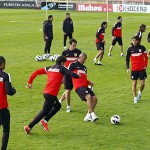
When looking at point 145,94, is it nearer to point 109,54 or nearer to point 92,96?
point 92,96

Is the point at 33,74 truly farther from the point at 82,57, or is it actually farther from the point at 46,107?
the point at 82,57

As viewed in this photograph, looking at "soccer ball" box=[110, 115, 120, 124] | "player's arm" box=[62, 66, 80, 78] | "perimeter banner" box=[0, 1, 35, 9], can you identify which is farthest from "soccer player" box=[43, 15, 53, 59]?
"perimeter banner" box=[0, 1, 35, 9]

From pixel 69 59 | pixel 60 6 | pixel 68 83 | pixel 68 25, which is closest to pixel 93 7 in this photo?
pixel 60 6

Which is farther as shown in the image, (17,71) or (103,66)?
(103,66)

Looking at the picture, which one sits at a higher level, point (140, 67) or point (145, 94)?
point (140, 67)

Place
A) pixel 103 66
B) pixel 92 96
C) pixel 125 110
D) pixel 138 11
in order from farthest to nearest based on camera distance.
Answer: pixel 138 11 → pixel 103 66 → pixel 125 110 → pixel 92 96

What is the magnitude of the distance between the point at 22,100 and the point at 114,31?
40.0ft

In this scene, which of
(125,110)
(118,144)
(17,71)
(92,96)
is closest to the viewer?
(118,144)

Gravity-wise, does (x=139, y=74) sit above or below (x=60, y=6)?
below

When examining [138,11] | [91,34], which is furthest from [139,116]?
[138,11]

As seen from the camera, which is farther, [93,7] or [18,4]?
[18,4]

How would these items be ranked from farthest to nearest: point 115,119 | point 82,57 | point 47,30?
point 47,30, point 82,57, point 115,119

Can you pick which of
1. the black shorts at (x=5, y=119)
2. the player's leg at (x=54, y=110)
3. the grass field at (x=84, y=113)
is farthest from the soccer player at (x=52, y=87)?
the black shorts at (x=5, y=119)

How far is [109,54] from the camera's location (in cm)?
2752
